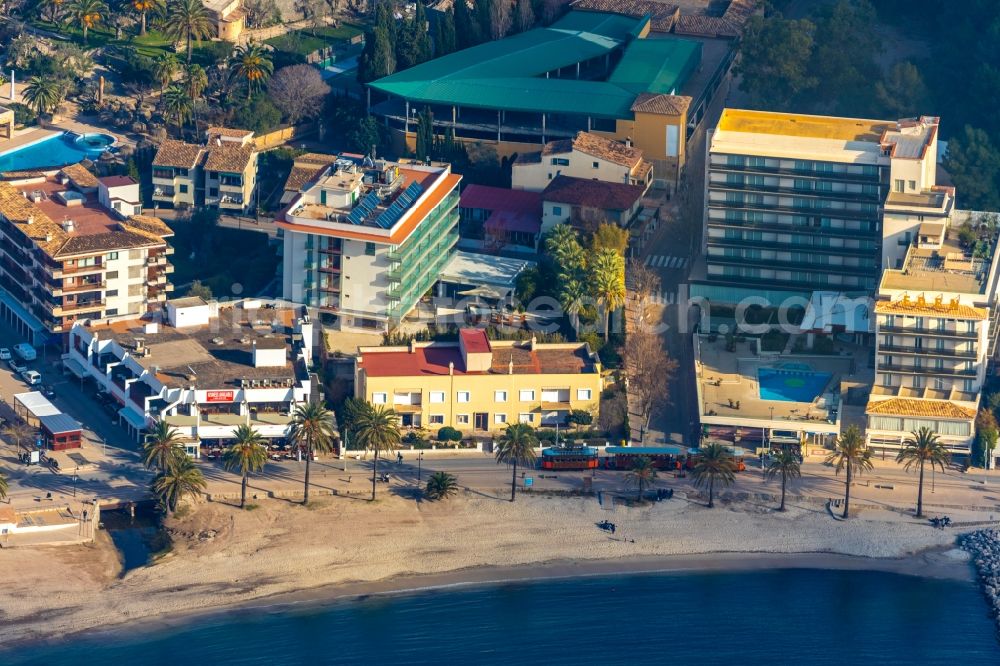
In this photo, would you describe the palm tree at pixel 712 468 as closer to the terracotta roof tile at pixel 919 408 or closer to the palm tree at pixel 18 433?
Answer: the terracotta roof tile at pixel 919 408

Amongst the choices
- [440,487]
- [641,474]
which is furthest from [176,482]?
[641,474]

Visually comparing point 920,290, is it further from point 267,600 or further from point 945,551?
point 267,600

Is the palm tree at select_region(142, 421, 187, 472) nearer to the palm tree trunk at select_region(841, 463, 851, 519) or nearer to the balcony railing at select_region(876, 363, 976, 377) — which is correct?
the palm tree trunk at select_region(841, 463, 851, 519)

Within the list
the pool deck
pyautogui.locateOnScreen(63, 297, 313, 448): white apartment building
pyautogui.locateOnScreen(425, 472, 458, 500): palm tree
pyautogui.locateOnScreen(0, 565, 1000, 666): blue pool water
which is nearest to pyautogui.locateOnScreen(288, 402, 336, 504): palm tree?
pyautogui.locateOnScreen(63, 297, 313, 448): white apartment building

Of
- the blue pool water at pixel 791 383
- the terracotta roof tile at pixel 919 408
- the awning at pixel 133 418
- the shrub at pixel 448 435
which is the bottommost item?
the shrub at pixel 448 435

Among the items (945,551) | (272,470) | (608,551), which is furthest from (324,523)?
(945,551)

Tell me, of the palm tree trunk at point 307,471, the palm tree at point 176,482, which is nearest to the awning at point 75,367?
the palm tree at point 176,482
